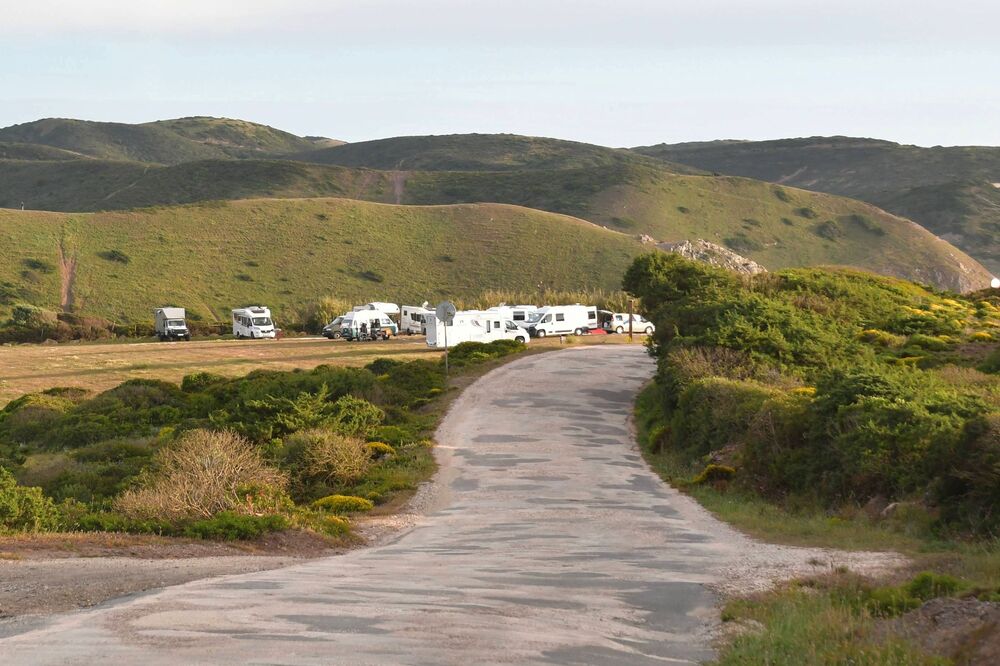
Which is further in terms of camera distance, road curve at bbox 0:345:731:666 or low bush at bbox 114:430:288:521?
low bush at bbox 114:430:288:521

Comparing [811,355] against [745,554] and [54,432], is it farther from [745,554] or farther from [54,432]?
[54,432]

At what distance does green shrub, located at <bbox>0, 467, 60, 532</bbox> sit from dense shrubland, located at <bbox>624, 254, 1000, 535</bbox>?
13.7 metres

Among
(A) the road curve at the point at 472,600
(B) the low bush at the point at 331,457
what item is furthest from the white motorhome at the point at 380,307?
(A) the road curve at the point at 472,600

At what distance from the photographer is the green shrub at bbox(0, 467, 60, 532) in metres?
19.0

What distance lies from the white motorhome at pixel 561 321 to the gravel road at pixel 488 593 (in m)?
51.6

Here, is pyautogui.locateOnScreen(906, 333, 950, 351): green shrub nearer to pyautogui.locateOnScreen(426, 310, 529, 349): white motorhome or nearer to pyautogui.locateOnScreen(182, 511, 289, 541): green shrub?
pyautogui.locateOnScreen(426, 310, 529, 349): white motorhome

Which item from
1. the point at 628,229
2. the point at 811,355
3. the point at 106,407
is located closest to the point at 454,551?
the point at 811,355

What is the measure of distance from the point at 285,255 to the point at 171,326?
41.6 metres

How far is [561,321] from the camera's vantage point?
79.8 metres

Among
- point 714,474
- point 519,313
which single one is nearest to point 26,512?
point 714,474

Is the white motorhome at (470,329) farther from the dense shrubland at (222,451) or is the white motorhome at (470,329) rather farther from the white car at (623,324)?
the white car at (623,324)

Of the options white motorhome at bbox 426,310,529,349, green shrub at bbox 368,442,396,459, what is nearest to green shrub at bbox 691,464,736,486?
green shrub at bbox 368,442,396,459

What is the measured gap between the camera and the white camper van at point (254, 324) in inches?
3182

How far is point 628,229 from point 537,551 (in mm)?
154832
